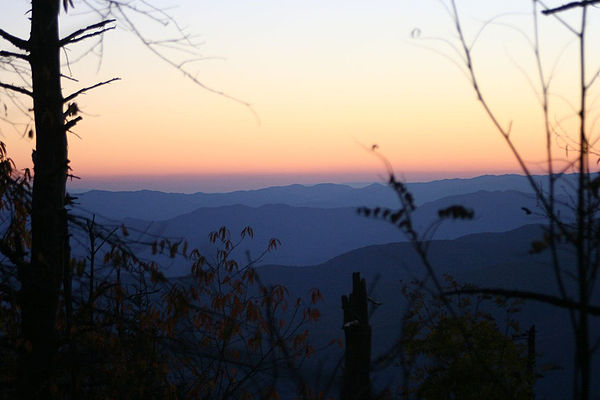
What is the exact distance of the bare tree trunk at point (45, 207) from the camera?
18.1ft

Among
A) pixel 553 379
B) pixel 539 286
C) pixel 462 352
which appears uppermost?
pixel 462 352

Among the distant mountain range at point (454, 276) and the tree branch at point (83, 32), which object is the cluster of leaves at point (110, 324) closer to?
the tree branch at point (83, 32)

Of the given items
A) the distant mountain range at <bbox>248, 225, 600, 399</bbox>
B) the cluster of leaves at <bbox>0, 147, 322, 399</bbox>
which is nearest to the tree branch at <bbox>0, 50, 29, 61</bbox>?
the cluster of leaves at <bbox>0, 147, 322, 399</bbox>

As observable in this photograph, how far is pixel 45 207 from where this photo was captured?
5.66 m

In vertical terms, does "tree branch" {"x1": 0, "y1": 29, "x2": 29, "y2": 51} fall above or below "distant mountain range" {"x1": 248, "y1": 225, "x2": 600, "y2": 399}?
above

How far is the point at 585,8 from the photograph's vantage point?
7.08 ft

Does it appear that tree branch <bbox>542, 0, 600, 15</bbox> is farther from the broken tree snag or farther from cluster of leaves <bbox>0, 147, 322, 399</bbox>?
the broken tree snag

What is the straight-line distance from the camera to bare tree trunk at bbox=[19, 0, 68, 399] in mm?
5531

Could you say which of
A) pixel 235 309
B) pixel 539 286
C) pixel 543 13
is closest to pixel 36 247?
pixel 235 309

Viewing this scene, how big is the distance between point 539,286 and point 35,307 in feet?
467

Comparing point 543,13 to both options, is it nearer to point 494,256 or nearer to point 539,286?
point 539,286

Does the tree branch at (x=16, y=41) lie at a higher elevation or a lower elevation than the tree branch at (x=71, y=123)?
higher

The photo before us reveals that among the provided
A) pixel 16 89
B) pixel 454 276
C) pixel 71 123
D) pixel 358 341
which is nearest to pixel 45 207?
pixel 71 123

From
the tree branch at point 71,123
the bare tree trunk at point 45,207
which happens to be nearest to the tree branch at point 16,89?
the bare tree trunk at point 45,207
